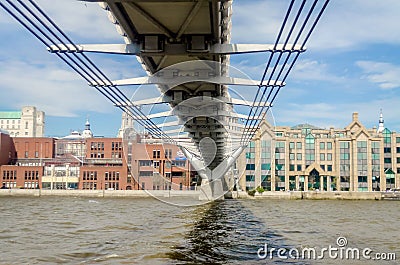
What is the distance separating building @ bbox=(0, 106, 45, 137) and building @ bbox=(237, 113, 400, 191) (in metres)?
91.8

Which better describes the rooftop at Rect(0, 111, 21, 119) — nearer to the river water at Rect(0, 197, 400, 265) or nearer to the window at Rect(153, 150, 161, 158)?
the window at Rect(153, 150, 161, 158)

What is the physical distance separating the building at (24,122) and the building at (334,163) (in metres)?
91.8

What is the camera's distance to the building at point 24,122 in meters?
144

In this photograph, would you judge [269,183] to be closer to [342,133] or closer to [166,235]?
[342,133]

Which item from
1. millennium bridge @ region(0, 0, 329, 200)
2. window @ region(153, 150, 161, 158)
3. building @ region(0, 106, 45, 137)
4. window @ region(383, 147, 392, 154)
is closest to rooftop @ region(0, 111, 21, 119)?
building @ region(0, 106, 45, 137)

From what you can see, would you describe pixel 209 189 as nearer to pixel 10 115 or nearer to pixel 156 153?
pixel 156 153

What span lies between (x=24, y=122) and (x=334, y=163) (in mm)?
99998

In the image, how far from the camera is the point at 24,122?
145125 millimetres

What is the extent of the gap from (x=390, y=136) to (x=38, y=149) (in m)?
51.7

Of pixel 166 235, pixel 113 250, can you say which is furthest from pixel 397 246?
pixel 113 250

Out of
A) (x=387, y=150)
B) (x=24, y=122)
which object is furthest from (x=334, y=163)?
(x=24, y=122)

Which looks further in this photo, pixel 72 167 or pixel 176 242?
pixel 72 167

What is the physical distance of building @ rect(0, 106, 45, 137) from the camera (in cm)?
14400

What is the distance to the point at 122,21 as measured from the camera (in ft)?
29.6
